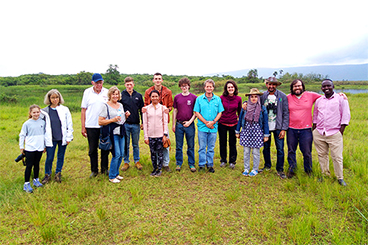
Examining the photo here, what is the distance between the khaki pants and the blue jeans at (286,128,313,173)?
16 centimetres

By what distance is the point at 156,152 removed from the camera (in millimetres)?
4855

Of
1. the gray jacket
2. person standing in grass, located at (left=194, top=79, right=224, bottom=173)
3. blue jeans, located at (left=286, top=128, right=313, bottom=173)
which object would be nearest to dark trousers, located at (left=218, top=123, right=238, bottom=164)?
person standing in grass, located at (left=194, top=79, right=224, bottom=173)

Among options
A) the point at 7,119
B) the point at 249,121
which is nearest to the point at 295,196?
the point at 249,121

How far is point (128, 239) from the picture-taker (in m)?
2.88

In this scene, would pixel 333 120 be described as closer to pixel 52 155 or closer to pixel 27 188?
pixel 52 155

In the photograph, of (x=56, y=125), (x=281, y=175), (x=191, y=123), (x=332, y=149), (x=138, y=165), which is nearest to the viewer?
(x=332, y=149)

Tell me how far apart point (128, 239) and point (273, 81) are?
4.01 m

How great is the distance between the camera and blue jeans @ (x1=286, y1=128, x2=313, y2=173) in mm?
4426

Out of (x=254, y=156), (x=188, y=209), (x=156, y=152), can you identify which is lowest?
(x=188, y=209)

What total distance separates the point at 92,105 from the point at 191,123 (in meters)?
2.18

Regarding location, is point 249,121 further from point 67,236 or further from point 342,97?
point 67,236

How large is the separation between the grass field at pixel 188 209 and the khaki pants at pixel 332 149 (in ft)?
0.68

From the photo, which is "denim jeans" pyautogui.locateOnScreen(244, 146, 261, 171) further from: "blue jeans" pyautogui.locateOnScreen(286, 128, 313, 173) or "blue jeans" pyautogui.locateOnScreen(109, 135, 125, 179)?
"blue jeans" pyautogui.locateOnScreen(109, 135, 125, 179)

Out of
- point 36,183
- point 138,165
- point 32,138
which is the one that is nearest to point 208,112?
point 138,165
